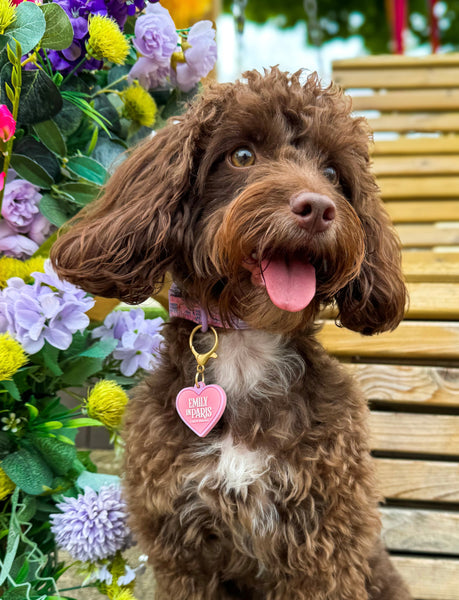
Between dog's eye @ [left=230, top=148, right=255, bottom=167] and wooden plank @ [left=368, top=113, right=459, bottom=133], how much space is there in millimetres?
3272

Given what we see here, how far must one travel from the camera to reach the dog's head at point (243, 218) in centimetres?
151

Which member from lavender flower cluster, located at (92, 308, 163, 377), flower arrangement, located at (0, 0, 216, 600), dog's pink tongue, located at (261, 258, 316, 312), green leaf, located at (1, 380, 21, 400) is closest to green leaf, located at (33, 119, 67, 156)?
flower arrangement, located at (0, 0, 216, 600)

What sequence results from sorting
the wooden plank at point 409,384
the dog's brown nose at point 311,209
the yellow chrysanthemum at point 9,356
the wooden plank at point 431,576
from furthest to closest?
the wooden plank at point 409,384, the wooden plank at point 431,576, the yellow chrysanthemum at point 9,356, the dog's brown nose at point 311,209

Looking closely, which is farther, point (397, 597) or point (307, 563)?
point (397, 597)

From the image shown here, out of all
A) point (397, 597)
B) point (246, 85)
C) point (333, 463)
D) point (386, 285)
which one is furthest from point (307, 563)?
point (246, 85)

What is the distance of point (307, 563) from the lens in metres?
1.65

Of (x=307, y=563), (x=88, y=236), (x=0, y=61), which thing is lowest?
(x=307, y=563)

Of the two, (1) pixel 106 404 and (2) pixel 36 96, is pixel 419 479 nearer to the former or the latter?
(1) pixel 106 404

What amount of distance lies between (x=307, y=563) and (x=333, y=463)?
26cm

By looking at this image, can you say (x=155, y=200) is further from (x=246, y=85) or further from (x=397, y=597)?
(x=397, y=597)

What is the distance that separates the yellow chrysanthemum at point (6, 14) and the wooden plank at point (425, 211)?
3.11 m

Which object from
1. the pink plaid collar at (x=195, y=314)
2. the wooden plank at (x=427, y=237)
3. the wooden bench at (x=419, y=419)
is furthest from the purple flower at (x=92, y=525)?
the wooden plank at (x=427, y=237)

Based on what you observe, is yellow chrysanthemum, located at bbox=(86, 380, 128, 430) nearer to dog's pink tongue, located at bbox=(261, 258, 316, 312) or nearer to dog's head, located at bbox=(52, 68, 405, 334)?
dog's head, located at bbox=(52, 68, 405, 334)

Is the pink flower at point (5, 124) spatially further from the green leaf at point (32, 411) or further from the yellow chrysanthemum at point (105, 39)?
the green leaf at point (32, 411)
